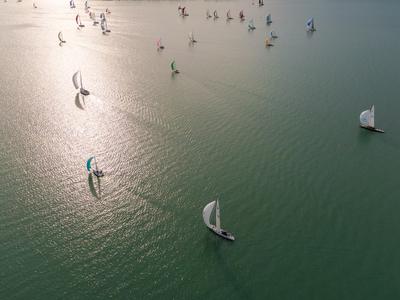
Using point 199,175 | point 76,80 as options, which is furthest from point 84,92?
point 199,175

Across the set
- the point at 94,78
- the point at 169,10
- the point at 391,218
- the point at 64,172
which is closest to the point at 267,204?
the point at 391,218

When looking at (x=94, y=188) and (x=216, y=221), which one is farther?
(x=94, y=188)

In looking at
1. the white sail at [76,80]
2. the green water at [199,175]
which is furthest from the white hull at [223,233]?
the white sail at [76,80]

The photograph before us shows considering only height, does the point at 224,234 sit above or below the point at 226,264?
above

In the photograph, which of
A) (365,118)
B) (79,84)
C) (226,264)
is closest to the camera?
(226,264)

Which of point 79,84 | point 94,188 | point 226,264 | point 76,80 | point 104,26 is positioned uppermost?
point 104,26

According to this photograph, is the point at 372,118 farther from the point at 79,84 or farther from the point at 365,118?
the point at 79,84
